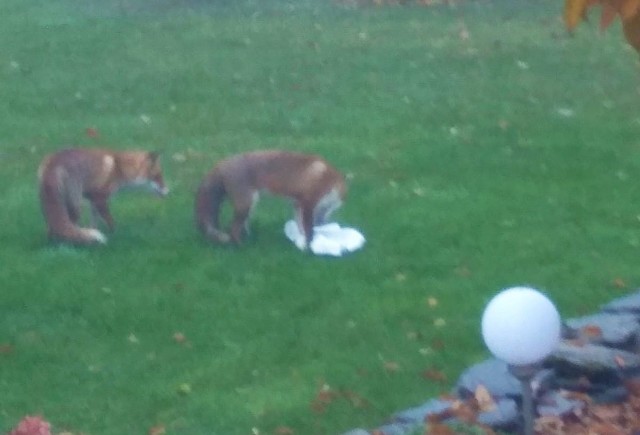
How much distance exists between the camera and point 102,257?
8.31 meters

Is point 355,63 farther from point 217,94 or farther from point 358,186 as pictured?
point 358,186

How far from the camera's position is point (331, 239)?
8.34m

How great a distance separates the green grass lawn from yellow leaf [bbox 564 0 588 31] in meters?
2.57

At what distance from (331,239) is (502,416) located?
310 centimetres

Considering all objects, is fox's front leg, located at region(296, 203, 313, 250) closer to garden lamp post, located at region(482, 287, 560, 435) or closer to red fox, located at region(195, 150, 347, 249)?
red fox, located at region(195, 150, 347, 249)

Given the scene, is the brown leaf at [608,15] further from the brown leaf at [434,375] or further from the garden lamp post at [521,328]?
the brown leaf at [434,375]

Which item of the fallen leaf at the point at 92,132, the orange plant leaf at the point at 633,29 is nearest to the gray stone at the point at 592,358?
the orange plant leaf at the point at 633,29

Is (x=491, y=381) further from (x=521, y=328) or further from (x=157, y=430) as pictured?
(x=157, y=430)

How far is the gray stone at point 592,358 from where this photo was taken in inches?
227

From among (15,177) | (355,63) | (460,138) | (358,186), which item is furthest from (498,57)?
(15,177)

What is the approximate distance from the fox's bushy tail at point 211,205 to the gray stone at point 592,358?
3020 mm

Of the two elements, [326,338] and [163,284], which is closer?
[326,338]

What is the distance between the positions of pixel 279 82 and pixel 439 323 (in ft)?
23.4

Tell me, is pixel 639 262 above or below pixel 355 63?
above
